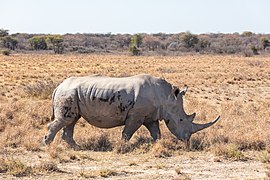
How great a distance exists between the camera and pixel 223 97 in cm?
2534

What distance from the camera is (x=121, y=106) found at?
11.8 meters

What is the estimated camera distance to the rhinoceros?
11.9 meters

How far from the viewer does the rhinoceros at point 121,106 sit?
1188 centimetres

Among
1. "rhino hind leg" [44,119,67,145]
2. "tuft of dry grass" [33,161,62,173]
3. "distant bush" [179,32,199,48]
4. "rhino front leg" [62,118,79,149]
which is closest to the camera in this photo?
"tuft of dry grass" [33,161,62,173]

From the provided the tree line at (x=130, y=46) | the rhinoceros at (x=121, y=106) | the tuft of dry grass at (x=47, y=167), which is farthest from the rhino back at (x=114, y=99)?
the tree line at (x=130, y=46)

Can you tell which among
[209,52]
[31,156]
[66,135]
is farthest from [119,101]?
[209,52]

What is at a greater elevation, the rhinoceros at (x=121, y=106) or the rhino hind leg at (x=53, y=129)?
the rhinoceros at (x=121, y=106)

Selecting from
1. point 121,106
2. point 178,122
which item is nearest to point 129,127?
point 121,106

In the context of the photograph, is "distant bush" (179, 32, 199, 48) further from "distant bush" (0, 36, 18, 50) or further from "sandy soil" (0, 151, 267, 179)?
"sandy soil" (0, 151, 267, 179)

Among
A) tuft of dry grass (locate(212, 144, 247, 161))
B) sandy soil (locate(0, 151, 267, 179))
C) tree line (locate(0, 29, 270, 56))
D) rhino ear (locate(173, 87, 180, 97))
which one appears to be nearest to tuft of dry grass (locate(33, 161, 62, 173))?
sandy soil (locate(0, 151, 267, 179))

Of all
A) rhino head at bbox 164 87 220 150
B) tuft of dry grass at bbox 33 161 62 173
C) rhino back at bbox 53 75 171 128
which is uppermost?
rhino back at bbox 53 75 171 128

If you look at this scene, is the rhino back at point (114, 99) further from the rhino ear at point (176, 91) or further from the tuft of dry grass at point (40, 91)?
the tuft of dry grass at point (40, 91)

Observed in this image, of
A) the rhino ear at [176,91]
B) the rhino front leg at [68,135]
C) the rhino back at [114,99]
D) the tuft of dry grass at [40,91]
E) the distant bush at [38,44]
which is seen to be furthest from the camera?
the distant bush at [38,44]

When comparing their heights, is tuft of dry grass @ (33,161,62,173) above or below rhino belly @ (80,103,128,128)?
below
